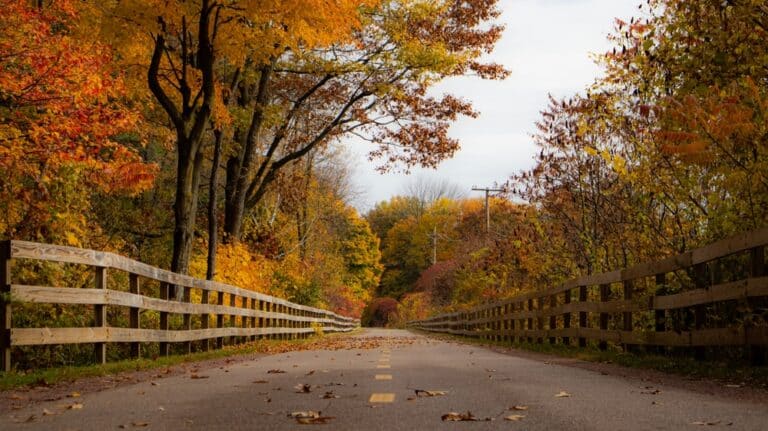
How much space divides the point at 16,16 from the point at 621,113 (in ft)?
31.0

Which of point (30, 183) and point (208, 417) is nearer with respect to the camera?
point (208, 417)

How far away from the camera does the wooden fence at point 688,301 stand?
26.1 ft

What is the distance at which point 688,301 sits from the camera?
30.7 feet

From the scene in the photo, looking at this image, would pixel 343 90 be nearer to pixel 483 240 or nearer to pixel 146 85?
pixel 146 85

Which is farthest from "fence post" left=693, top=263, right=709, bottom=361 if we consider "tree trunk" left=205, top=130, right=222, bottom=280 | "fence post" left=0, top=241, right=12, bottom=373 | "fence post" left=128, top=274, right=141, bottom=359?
"tree trunk" left=205, top=130, right=222, bottom=280

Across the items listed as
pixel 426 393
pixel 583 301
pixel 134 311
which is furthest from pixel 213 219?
pixel 426 393

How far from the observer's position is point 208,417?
18.7ft

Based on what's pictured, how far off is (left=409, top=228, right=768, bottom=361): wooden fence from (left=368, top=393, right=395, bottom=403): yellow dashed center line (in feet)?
11.6

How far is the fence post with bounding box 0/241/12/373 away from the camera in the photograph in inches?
326

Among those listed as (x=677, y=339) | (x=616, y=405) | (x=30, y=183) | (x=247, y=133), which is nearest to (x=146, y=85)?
(x=30, y=183)

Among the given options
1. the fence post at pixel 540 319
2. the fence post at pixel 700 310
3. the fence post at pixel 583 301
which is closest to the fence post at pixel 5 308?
the fence post at pixel 700 310

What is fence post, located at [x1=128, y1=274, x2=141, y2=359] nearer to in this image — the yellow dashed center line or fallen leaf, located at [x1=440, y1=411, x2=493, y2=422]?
the yellow dashed center line

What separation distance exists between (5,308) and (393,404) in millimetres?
4367

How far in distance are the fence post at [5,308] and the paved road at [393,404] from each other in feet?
4.75
